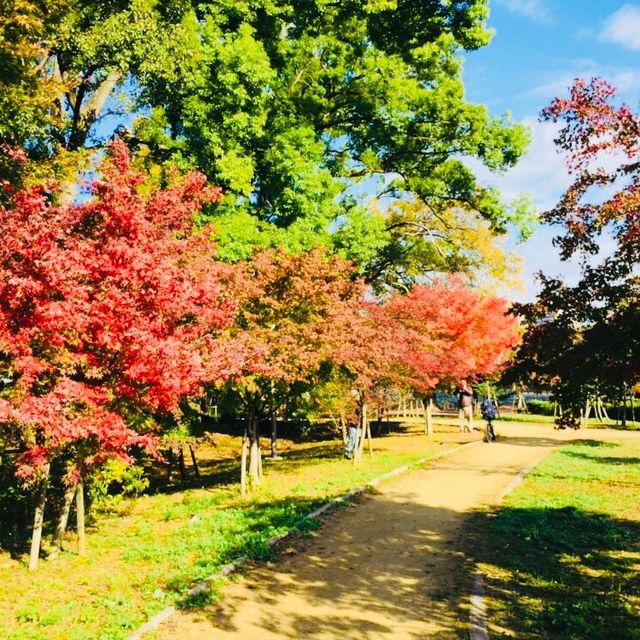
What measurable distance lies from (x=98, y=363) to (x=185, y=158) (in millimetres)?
11413

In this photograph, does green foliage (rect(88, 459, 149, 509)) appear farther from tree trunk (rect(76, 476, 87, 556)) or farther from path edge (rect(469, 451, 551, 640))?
path edge (rect(469, 451, 551, 640))

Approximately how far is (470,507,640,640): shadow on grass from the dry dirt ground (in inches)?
18.8

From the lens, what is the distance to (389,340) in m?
15.7

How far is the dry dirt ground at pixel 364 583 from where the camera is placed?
559cm

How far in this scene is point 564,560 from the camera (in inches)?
309

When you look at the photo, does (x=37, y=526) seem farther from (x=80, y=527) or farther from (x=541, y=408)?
(x=541, y=408)

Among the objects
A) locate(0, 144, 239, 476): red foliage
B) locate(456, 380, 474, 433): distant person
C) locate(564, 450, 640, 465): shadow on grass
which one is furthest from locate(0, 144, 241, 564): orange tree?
locate(456, 380, 474, 433): distant person

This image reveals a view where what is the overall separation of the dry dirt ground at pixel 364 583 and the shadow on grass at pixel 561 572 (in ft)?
1.56

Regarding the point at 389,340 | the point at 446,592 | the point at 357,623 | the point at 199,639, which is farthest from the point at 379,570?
the point at 389,340

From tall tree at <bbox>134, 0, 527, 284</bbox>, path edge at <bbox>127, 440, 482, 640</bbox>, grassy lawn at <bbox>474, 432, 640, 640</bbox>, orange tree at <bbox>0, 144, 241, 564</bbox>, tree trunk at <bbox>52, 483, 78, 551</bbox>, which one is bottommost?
grassy lawn at <bbox>474, 432, 640, 640</bbox>

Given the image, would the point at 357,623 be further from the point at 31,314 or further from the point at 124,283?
the point at 31,314

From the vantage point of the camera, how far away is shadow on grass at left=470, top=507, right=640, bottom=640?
18.7ft

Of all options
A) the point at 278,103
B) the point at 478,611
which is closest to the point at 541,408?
the point at 278,103

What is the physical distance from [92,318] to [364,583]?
501cm
